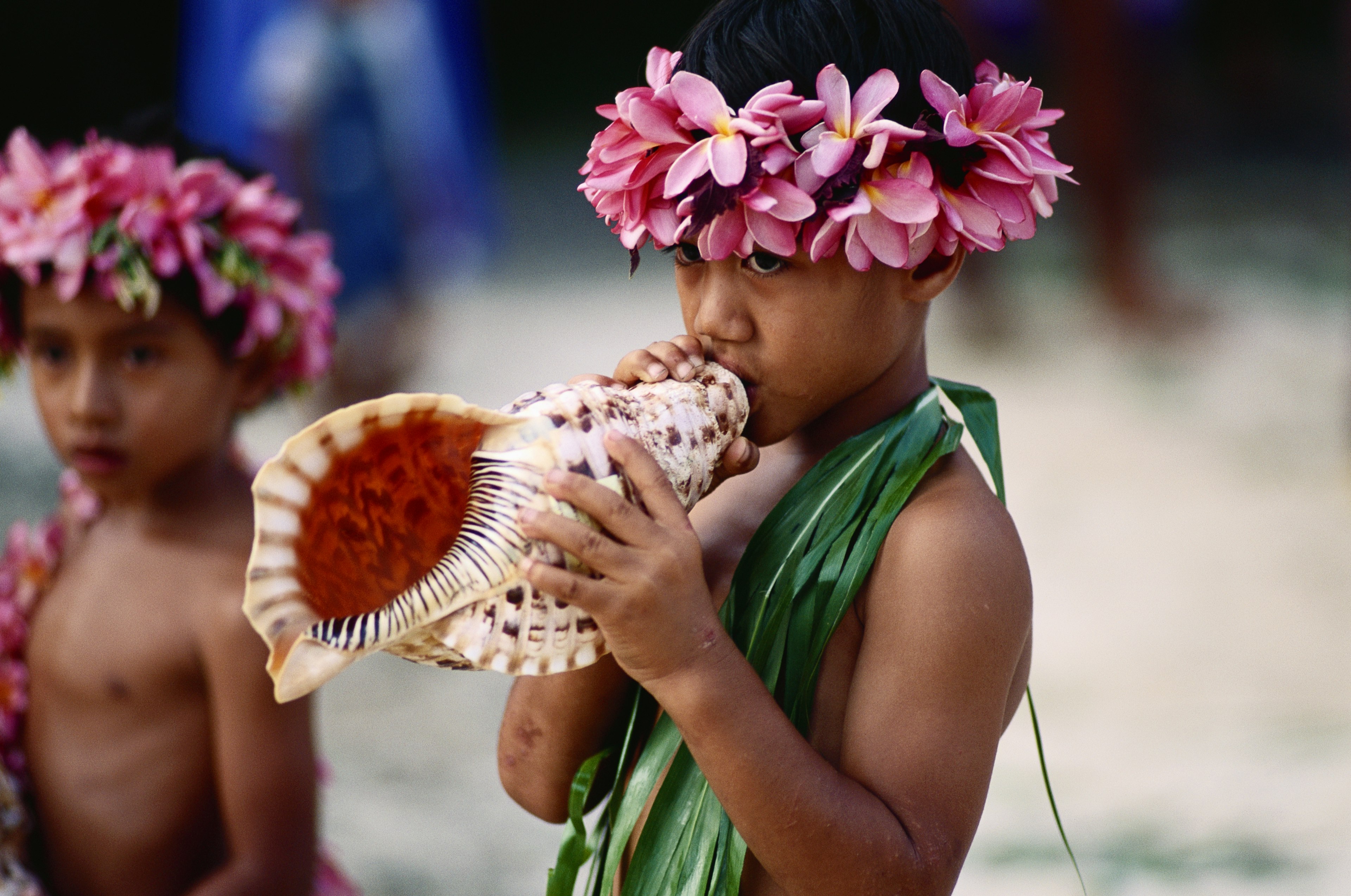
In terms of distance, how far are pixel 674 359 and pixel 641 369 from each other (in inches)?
1.7

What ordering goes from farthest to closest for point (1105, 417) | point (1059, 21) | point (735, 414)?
1. point (1059, 21)
2. point (1105, 417)
3. point (735, 414)

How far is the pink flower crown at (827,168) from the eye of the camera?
1566 millimetres

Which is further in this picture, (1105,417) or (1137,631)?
(1105,417)

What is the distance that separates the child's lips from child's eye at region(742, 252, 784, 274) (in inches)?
57.4

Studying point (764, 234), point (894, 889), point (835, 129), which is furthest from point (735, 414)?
point (894, 889)

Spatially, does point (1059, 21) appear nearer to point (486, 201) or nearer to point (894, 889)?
point (486, 201)

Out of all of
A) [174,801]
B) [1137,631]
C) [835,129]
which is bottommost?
[1137,631]

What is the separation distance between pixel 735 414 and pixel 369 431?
43 cm

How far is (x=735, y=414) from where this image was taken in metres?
1.64

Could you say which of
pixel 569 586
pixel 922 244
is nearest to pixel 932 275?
pixel 922 244

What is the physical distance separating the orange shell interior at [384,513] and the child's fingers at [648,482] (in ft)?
0.56

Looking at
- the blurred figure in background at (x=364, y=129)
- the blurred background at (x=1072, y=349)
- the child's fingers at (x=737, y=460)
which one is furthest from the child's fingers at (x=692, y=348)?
the blurred figure in background at (x=364, y=129)

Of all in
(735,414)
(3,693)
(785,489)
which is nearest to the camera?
(735,414)

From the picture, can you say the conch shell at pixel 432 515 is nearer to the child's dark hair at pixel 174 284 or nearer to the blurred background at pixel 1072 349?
the child's dark hair at pixel 174 284
